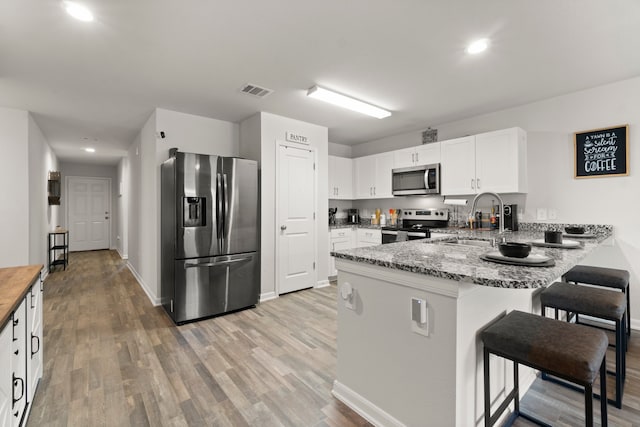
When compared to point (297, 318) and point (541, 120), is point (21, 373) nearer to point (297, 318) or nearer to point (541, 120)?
point (297, 318)

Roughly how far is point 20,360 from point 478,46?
11.9ft

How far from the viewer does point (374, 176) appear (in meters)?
5.21

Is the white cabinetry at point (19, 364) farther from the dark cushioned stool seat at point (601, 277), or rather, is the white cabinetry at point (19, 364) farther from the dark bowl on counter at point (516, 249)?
the dark cushioned stool seat at point (601, 277)

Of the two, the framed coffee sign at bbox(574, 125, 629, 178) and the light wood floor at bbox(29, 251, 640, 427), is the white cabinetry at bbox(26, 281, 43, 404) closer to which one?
the light wood floor at bbox(29, 251, 640, 427)

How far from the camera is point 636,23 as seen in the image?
208 cm

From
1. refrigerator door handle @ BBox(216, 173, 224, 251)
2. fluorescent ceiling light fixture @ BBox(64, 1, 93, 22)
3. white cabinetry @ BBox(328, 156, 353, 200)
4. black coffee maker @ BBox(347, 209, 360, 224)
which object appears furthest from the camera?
black coffee maker @ BBox(347, 209, 360, 224)

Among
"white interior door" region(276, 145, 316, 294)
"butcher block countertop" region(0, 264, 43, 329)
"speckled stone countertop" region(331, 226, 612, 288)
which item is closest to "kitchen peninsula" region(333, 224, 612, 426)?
"speckled stone countertop" region(331, 226, 612, 288)

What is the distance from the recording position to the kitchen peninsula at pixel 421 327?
4.32 ft

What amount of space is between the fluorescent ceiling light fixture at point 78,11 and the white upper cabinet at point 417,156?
399 cm

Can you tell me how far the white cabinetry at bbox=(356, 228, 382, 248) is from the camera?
4785mm

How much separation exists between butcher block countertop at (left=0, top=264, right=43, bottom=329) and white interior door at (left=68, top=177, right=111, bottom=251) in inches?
311

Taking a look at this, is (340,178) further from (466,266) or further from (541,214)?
(466,266)

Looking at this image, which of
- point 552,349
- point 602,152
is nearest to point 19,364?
point 552,349

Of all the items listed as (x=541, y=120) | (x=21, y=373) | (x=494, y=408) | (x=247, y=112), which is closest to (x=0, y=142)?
(x=247, y=112)
